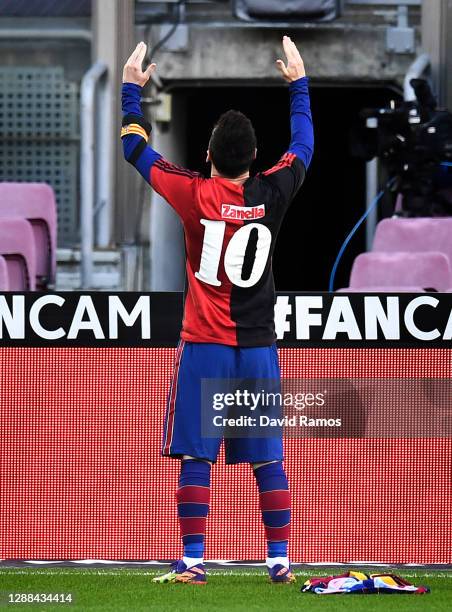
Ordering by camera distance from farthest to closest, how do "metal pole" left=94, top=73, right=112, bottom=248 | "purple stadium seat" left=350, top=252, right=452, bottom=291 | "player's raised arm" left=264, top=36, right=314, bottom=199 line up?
1. "metal pole" left=94, top=73, right=112, bottom=248
2. "purple stadium seat" left=350, top=252, right=452, bottom=291
3. "player's raised arm" left=264, top=36, right=314, bottom=199

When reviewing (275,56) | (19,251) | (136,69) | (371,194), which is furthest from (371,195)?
(136,69)

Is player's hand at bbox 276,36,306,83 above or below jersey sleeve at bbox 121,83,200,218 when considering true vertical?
above

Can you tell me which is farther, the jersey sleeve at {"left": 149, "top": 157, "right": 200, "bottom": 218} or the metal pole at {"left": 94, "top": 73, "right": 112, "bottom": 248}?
the metal pole at {"left": 94, "top": 73, "right": 112, "bottom": 248}

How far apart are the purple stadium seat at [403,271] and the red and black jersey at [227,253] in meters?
4.86

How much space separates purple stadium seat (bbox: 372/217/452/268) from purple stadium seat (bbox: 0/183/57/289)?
7.81 feet

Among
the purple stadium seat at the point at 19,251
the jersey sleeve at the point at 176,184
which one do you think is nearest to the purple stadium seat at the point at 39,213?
the purple stadium seat at the point at 19,251

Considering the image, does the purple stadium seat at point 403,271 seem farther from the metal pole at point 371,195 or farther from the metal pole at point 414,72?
the metal pole at point 371,195

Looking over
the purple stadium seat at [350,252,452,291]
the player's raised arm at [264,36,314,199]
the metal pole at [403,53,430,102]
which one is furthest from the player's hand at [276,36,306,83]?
the metal pole at [403,53,430,102]

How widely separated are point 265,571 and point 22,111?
8719mm

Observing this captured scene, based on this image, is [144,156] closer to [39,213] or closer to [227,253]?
[227,253]

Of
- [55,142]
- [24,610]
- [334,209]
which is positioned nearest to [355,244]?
[334,209]

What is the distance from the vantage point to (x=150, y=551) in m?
6.42

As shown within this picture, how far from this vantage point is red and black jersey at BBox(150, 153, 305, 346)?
536 centimetres

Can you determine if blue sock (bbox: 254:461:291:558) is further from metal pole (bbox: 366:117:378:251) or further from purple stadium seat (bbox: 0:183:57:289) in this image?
metal pole (bbox: 366:117:378:251)
